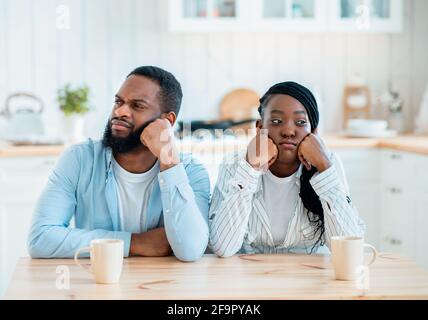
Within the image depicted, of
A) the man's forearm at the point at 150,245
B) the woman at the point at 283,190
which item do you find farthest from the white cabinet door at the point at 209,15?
the man's forearm at the point at 150,245

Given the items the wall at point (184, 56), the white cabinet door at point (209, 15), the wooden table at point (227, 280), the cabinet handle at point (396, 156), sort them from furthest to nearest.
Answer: the wall at point (184, 56), the white cabinet door at point (209, 15), the cabinet handle at point (396, 156), the wooden table at point (227, 280)

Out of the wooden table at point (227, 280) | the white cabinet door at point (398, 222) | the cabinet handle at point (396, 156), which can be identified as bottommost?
the white cabinet door at point (398, 222)

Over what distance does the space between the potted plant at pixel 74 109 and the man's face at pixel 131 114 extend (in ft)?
6.52

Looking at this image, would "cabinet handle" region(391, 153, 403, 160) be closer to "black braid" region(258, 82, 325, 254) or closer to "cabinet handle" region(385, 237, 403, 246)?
"cabinet handle" region(385, 237, 403, 246)

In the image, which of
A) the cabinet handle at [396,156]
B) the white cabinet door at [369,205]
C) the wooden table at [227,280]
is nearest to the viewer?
the wooden table at [227,280]

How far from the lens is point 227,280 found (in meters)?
1.79

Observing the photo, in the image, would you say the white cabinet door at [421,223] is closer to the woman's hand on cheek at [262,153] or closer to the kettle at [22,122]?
the woman's hand on cheek at [262,153]

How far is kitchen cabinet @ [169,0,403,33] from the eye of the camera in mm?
4344

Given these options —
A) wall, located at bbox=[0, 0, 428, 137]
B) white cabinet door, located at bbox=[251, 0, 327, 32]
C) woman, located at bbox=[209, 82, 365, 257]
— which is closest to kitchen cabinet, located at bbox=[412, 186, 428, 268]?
wall, located at bbox=[0, 0, 428, 137]

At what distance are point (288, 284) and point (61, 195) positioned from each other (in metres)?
0.76

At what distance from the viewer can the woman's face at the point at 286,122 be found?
2240 millimetres
